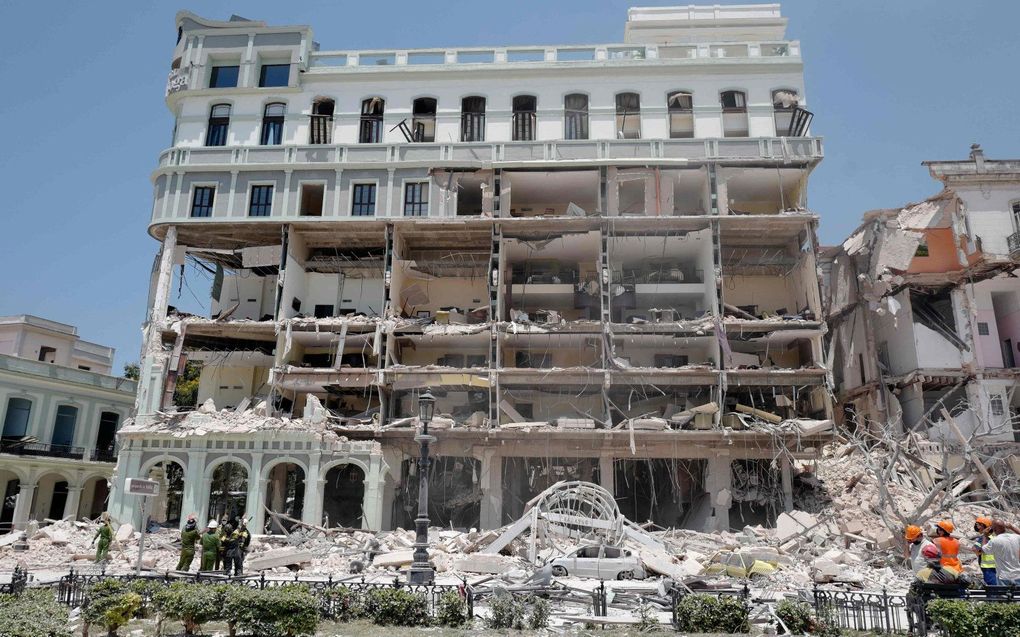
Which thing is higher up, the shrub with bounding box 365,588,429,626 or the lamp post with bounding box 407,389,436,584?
the lamp post with bounding box 407,389,436,584

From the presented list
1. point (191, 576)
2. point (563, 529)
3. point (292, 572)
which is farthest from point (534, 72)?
point (191, 576)

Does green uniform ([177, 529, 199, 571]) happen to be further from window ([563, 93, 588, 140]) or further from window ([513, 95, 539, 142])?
window ([563, 93, 588, 140])

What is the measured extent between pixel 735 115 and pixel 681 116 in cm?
265

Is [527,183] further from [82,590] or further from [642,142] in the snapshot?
[82,590]

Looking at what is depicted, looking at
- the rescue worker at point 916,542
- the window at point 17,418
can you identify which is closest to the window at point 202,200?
the window at point 17,418

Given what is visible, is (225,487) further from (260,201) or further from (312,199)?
(312,199)

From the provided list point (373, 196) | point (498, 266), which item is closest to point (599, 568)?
point (498, 266)

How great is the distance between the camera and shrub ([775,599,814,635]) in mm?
12367

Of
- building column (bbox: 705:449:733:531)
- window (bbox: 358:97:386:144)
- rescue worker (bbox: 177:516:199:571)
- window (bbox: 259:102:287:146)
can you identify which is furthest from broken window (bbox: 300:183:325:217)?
building column (bbox: 705:449:733:531)

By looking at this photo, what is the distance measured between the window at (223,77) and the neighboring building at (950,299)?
3343 centimetres

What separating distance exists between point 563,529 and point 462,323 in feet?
48.5

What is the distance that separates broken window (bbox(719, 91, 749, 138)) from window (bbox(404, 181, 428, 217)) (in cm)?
1522

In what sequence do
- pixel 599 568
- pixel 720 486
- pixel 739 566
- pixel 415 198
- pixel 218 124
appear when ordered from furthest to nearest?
pixel 218 124
pixel 415 198
pixel 720 486
pixel 739 566
pixel 599 568

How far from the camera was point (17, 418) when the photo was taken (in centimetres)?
4159
